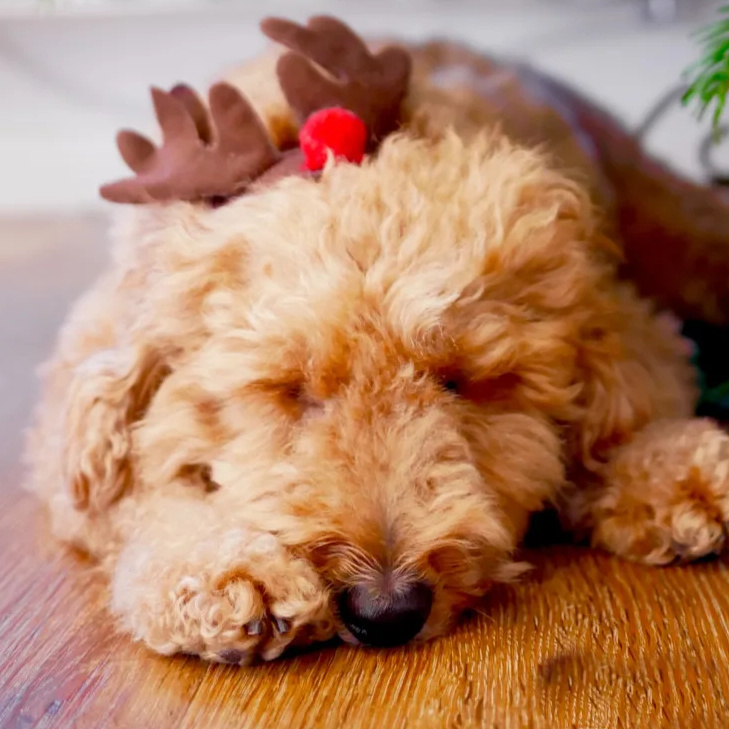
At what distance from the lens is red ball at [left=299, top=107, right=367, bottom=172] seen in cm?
154

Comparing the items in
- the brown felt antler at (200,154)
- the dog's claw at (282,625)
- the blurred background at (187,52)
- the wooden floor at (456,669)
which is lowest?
the blurred background at (187,52)

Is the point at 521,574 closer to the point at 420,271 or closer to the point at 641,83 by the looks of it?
the point at 420,271

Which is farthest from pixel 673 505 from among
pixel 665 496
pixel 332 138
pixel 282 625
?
pixel 332 138

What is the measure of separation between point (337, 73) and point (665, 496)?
945mm

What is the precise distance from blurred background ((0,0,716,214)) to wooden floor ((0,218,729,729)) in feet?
9.25

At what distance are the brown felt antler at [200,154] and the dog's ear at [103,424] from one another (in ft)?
0.93

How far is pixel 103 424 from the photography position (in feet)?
5.19

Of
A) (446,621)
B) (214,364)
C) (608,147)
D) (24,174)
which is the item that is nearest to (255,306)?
(214,364)

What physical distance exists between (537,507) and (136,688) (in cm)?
71

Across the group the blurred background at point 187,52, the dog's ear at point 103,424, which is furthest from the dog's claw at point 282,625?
the blurred background at point 187,52

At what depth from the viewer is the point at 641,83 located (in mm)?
4098

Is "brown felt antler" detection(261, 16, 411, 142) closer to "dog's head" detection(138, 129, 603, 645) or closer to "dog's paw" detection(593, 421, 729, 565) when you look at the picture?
"dog's head" detection(138, 129, 603, 645)

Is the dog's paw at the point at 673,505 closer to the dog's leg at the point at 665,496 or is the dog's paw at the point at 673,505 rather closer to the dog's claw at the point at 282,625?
the dog's leg at the point at 665,496

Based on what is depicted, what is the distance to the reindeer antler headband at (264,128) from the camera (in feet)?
5.14
